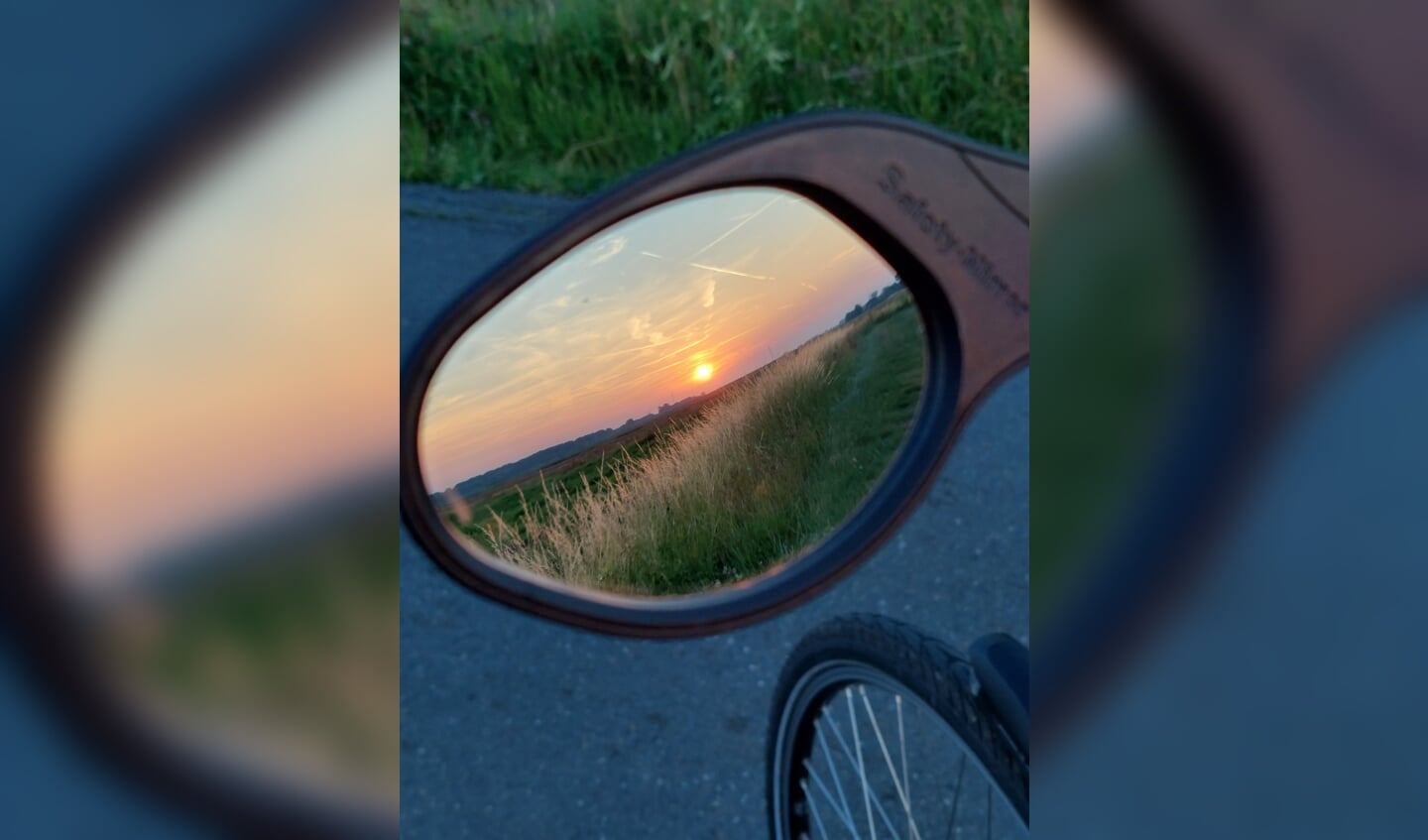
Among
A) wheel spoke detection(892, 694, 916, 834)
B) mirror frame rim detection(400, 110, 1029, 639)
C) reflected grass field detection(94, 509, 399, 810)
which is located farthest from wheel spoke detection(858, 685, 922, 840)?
reflected grass field detection(94, 509, 399, 810)

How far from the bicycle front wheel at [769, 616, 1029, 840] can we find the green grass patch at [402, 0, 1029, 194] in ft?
3.21

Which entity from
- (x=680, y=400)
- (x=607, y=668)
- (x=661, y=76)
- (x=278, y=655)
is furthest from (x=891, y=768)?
(x=661, y=76)

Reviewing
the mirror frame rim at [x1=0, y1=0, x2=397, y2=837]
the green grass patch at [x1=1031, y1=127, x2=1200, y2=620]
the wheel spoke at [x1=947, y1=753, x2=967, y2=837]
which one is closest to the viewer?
the mirror frame rim at [x1=0, y1=0, x2=397, y2=837]

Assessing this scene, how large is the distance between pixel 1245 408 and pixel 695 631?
1271 millimetres

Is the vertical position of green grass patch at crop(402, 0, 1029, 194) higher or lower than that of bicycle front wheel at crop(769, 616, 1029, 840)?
higher

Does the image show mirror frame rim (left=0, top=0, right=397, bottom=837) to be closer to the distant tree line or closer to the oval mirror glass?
the oval mirror glass

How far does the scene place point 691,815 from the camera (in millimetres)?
1938

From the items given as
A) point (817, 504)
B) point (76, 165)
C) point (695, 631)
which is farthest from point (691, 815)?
point (76, 165)

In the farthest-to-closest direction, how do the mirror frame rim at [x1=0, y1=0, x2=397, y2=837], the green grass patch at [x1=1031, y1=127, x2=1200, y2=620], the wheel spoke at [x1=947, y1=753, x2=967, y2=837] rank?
the green grass patch at [x1=1031, y1=127, x2=1200, y2=620] → the wheel spoke at [x1=947, y1=753, x2=967, y2=837] → the mirror frame rim at [x1=0, y1=0, x2=397, y2=837]

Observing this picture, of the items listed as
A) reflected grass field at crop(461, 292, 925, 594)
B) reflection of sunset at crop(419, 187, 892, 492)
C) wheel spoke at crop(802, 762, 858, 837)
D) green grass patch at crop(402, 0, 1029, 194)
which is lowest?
wheel spoke at crop(802, 762, 858, 837)

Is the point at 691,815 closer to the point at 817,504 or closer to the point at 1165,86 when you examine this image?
the point at 817,504

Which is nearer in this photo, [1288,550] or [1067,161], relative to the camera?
[1067,161]

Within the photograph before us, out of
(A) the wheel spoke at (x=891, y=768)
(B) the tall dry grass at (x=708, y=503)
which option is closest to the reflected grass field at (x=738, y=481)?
(B) the tall dry grass at (x=708, y=503)

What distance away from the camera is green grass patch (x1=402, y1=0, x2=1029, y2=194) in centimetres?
185
